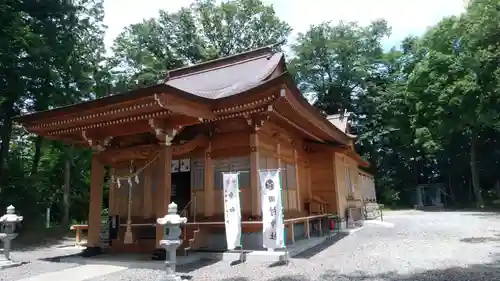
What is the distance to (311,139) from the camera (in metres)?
13.2

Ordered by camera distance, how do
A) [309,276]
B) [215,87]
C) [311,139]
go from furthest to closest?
[311,139]
[215,87]
[309,276]

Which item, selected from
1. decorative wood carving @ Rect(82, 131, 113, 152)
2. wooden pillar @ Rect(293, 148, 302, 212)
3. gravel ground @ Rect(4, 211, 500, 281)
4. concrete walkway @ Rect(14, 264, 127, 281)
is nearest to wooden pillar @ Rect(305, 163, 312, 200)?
wooden pillar @ Rect(293, 148, 302, 212)

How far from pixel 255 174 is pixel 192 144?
68.7 inches

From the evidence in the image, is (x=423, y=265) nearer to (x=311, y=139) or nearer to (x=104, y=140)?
(x=311, y=139)

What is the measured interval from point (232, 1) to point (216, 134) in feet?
89.3

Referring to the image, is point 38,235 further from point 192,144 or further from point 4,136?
point 192,144

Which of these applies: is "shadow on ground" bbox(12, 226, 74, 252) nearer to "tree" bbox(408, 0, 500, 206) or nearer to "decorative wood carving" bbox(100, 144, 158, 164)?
"decorative wood carving" bbox(100, 144, 158, 164)

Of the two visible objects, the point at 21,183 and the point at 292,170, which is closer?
the point at 292,170

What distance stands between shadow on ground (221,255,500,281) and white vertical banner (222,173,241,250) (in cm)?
155

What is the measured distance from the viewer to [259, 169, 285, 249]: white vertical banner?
7.41m

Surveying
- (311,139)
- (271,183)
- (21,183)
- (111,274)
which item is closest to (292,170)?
(311,139)

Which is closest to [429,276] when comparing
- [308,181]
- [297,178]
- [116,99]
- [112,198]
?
[297,178]

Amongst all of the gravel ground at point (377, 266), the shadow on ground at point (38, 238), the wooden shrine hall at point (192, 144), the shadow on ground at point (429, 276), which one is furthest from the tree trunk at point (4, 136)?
the shadow on ground at point (429, 276)

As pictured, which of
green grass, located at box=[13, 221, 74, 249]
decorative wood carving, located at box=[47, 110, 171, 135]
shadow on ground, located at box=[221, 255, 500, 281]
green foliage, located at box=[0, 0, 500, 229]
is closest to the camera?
shadow on ground, located at box=[221, 255, 500, 281]
